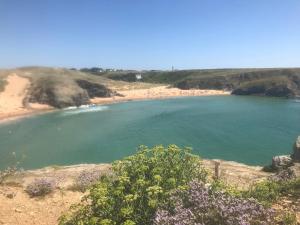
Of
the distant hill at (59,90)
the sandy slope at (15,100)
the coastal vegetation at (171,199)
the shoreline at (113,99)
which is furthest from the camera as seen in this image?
the distant hill at (59,90)

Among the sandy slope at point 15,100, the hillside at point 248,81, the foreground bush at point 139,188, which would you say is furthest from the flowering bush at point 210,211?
the hillside at point 248,81

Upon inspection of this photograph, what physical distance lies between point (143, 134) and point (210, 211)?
49570 mm

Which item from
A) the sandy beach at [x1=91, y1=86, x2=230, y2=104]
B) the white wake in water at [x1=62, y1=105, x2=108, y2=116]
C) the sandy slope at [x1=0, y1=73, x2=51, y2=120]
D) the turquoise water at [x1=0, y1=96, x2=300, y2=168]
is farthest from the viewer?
the sandy beach at [x1=91, y1=86, x2=230, y2=104]

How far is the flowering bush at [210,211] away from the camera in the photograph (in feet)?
23.9

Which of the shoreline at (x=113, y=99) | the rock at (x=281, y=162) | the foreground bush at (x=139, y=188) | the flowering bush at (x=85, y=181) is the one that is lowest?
the shoreline at (x=113, y=99)

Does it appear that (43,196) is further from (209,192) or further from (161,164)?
(209,192)

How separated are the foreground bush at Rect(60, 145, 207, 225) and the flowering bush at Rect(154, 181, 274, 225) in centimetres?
35

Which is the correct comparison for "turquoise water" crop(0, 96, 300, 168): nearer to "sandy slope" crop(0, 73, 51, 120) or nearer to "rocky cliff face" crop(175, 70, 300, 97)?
"sandy slope" crop(0, 73, 51, 120)

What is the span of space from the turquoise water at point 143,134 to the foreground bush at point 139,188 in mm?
24730

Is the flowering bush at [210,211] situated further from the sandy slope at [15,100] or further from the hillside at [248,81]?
the hillside at [248,81]

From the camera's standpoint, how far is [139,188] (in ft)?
29.2

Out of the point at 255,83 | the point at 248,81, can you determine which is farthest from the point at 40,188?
the point at 248,81

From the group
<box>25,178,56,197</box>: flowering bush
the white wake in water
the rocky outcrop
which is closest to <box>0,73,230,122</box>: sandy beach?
the white wake in water

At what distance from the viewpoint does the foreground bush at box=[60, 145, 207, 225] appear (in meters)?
8.21
